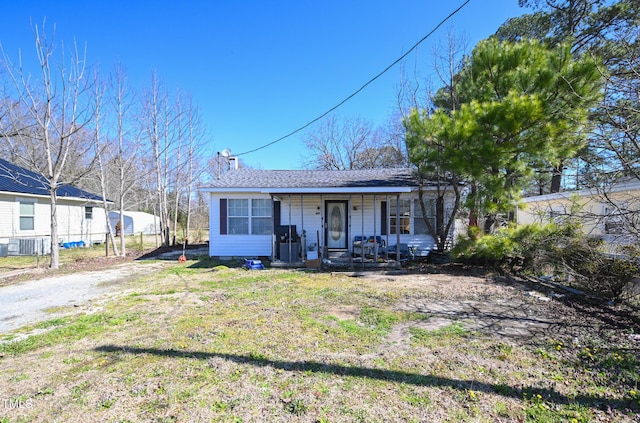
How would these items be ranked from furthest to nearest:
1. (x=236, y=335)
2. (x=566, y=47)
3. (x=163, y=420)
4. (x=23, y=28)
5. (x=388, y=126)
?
(x=388, y=126) → (x=23, y=28) → (x=566, y=47) → (x=236, y=335) → (x=163, y=420)

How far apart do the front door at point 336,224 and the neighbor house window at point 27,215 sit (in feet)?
46.7

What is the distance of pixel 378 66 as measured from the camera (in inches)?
375

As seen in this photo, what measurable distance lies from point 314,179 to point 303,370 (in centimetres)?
885

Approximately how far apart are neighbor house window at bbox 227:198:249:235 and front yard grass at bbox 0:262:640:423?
5829 millimetres

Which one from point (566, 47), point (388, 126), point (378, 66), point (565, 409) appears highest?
point (388, 126)

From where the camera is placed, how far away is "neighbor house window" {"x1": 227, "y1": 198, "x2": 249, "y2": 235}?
35.3 feet

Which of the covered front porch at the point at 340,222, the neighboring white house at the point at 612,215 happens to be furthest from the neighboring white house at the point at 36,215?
the neighboring white house at the point at 612,215

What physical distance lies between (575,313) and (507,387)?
10.2 ft

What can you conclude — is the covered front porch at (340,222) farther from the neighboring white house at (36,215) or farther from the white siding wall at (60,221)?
the white siding wall at (60,221)

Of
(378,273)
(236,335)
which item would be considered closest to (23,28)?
(236,335)

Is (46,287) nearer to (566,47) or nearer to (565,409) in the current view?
(565,409)

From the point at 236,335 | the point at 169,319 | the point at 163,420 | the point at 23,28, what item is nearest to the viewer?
the point at 163,420

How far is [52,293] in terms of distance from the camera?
6.35 metres

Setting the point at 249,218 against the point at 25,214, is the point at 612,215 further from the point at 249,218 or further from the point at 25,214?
the point at 25,214
